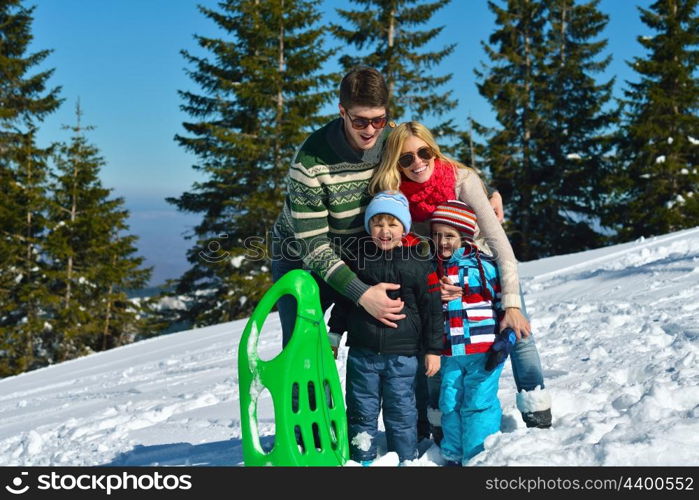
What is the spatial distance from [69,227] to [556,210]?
17426 millimetres

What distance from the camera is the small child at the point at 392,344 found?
2562mm

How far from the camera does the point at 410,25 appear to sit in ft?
64.9

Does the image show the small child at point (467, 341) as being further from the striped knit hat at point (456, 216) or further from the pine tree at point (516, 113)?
the pine tree at point (516, 113)

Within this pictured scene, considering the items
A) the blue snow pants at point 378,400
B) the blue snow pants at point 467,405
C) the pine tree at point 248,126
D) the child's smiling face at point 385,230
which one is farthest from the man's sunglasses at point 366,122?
the pine tree at point 248,126

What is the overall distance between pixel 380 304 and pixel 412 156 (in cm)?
70

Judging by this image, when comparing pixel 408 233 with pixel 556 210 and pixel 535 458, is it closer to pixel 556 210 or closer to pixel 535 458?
pixel 535 458

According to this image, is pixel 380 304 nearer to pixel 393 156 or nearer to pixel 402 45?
pixel 393 156

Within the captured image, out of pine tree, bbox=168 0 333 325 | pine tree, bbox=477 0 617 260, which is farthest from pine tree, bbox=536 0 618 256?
pine tree, bbox=168 0 333 325

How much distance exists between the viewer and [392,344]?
2553 mm

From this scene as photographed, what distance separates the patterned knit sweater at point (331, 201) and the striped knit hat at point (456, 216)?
13.6 inches

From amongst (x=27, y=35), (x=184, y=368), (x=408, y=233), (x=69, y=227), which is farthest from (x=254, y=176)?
(x=408, y=233)

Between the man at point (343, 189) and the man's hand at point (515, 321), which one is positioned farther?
the man's hand at point (515, 321)

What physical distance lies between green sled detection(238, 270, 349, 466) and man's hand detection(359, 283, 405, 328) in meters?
0.21
